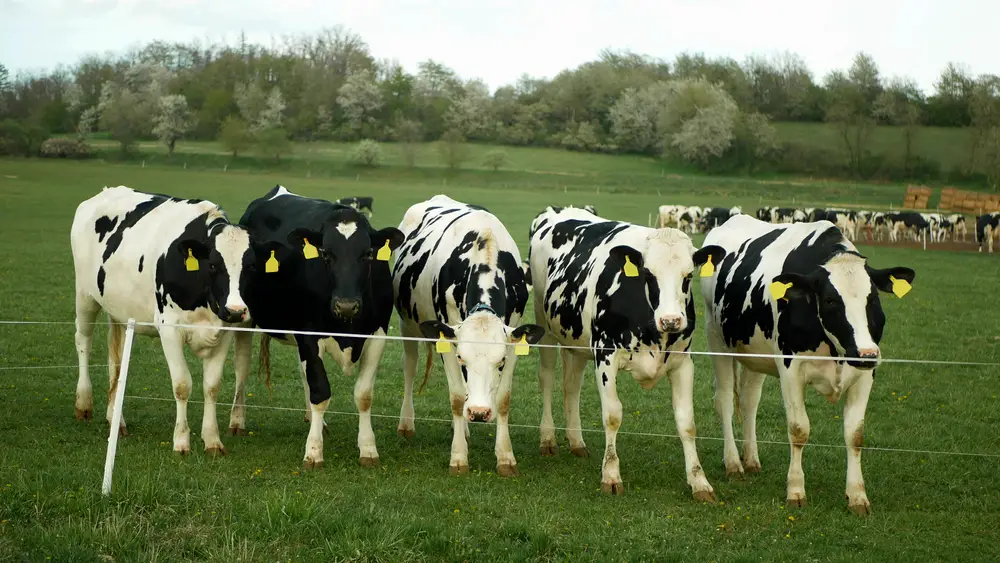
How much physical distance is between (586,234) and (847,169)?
85.9 meters

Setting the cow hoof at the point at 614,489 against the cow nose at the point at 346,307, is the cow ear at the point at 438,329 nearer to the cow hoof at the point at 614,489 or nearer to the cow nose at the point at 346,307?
the cow nose at the point at 346,307

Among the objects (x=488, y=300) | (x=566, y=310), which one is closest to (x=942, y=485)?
(x=566, y=310)

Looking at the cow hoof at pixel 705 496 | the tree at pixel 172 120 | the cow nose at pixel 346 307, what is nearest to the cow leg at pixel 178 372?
the cow nose at pixel 346 307

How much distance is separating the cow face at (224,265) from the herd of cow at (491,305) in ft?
0.06

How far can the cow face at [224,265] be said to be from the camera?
8602mm

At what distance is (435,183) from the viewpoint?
7688 cm

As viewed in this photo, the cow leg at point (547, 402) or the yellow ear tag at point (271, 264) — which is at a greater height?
the yellow ear tag at point (271, 264)

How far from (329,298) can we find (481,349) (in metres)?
1.89

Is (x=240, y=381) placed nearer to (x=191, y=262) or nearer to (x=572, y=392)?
(x=191, y=262)

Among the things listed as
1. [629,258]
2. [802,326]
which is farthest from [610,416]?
[802,326]

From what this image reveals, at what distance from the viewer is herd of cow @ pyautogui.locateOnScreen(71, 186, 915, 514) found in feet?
26.2

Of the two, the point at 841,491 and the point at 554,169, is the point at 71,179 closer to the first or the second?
the point at 554,169

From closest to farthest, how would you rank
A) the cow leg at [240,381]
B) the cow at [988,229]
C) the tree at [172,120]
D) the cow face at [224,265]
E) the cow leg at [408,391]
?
the cow face at [224,265], the cow leg at [240,381], the cow leg at [408,391], the cow at [988,229], the tree at [172,120]

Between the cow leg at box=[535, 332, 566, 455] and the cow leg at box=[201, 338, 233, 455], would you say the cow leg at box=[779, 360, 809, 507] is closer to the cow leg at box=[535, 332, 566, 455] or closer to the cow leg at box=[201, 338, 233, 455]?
the cow leg at box=[535, 332, 566, 455]
